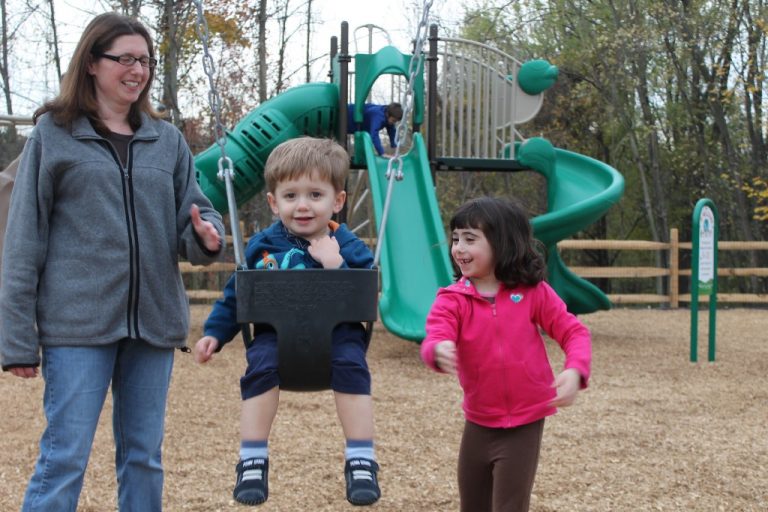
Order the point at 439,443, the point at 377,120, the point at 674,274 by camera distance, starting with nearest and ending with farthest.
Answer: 1. the point at 439,443
2. the point at 377,120
3. the point at 674,274

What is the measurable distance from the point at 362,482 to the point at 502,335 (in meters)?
0.60

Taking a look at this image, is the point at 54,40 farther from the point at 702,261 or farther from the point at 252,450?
the point at 252,450

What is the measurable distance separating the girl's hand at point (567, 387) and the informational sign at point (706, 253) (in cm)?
715

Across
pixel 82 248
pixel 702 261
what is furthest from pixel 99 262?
pixel 702 261

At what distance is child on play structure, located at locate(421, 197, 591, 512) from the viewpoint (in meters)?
2.74

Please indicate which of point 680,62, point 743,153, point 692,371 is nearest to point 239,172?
point 692,371

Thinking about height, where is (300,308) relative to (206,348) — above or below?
above

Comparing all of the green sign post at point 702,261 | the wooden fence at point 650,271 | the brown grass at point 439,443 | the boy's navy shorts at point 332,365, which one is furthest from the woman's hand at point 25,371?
the wooden fence at point 650,271

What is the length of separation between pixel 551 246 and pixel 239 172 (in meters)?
3.57

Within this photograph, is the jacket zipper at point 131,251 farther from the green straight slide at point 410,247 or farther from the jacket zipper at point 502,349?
the green straight slide at point 410,247

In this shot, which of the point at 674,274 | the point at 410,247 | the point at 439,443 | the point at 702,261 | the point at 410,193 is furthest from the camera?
the point at 674,274

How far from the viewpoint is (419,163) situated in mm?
9422

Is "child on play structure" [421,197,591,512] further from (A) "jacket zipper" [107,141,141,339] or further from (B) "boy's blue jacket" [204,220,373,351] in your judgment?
(A) "jacket zipper" [107,141,141,339]

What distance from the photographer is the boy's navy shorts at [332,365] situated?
8.64 ft
